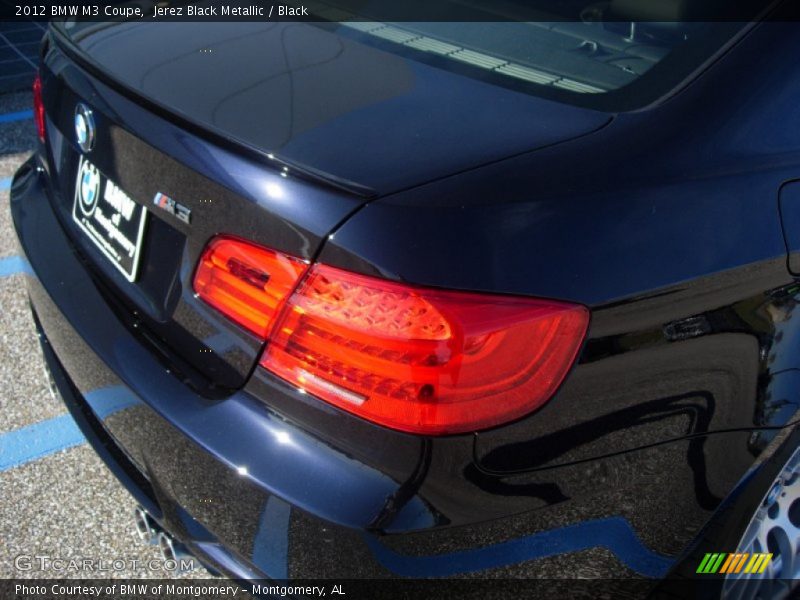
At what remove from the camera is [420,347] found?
135 centimetres

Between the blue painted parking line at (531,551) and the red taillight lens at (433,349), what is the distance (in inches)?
8.2

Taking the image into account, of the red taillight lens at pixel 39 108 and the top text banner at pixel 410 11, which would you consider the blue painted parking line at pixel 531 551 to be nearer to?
the top text banner at pixel 410 11

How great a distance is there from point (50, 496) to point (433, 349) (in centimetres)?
151

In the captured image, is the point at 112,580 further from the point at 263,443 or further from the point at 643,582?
the point at 643,582

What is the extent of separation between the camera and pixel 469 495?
4.52 ft

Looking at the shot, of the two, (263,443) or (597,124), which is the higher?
(597,124)

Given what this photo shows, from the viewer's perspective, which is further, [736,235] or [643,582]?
[643,582]

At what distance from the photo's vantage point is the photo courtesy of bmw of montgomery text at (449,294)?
A: 1364mm

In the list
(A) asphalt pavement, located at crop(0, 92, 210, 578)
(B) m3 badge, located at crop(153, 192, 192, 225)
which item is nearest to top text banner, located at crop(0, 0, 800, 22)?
(B) m3 badge, located at crop(153, 192, 192, 225)

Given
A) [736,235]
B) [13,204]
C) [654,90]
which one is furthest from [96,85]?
[736,235]

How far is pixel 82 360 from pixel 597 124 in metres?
1.12

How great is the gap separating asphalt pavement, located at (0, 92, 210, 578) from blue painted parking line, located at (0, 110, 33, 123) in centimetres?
221

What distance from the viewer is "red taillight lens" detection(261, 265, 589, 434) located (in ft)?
4.39

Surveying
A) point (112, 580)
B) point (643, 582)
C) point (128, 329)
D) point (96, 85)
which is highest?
point (96, 85)
